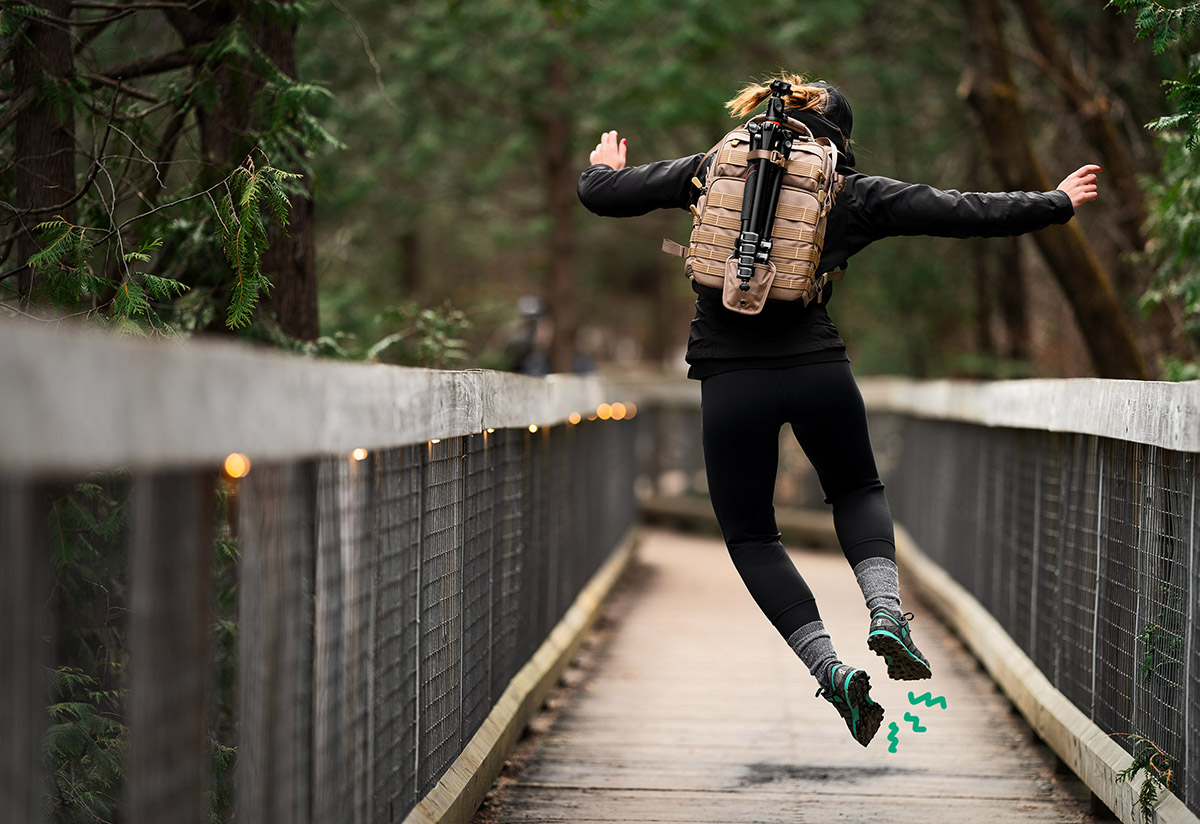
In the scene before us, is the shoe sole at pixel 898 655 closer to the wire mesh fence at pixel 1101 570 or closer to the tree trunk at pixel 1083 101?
the wire mesh fence at pixel 1101 570

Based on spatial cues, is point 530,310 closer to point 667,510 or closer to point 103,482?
point 667,510

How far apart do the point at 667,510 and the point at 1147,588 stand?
1274 cm

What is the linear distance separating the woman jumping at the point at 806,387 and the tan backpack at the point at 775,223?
128 mm

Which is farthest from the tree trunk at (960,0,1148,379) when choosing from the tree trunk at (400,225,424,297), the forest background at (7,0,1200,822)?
the tree trunk at (400,225,424,297)

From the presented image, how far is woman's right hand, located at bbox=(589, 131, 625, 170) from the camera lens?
440 cm

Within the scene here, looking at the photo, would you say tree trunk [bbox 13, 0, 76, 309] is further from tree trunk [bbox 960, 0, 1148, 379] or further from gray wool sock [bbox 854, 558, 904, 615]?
tree trunk [bbox 960, 0, 1148, 379]

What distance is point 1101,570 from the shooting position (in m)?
4.57

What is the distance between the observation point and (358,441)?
2883 millimetres

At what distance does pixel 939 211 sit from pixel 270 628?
7.92 ft

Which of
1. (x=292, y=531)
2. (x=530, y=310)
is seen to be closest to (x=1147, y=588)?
(x=292, y=531)

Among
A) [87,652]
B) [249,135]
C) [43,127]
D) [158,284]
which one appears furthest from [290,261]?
[87,652]

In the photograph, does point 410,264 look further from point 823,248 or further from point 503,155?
point 823,248

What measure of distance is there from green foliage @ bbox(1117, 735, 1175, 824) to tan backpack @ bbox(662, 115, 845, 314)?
Result: 5.17ft

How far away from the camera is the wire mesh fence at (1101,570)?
3588 mm
